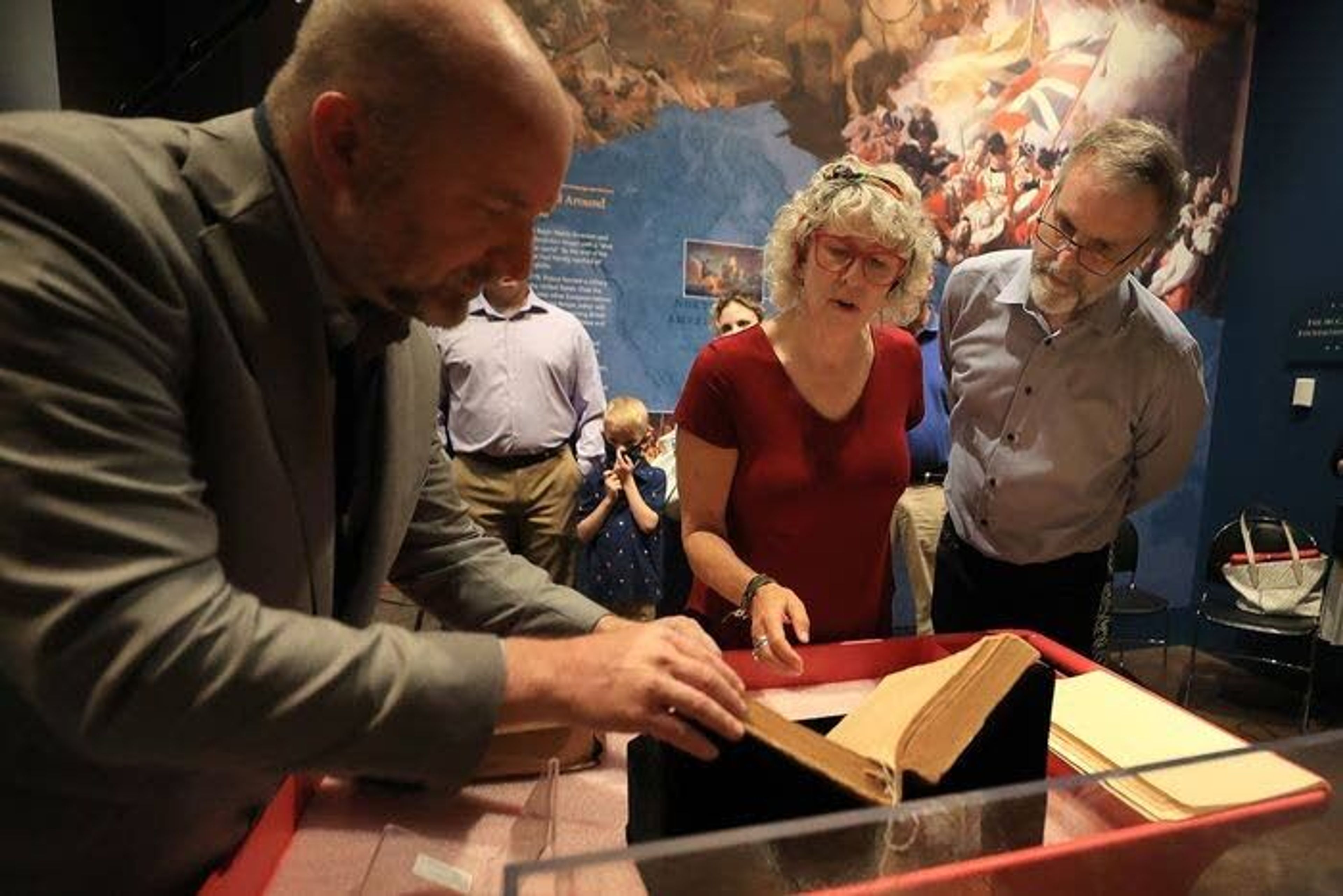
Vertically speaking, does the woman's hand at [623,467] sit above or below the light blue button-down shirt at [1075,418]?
below

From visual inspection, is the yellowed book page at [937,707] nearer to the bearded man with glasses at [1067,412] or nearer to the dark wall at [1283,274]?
the bearded man with glasses at [1067,412]

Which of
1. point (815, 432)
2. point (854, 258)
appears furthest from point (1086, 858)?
point (854, 258)

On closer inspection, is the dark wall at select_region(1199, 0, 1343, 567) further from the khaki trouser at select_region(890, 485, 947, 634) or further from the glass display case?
the glass display case

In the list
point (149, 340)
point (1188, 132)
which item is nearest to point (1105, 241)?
point (149, 340)

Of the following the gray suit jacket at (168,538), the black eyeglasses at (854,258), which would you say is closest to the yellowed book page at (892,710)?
the gray suit jacket at (168,538)

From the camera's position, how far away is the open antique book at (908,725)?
0.74m

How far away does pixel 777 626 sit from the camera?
127cm

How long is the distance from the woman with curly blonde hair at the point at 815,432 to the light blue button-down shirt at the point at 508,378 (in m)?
1.89

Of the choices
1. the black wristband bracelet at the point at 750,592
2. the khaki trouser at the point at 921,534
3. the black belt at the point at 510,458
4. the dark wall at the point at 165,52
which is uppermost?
the dark wall at the point at 165,52

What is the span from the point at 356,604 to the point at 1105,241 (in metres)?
1.46

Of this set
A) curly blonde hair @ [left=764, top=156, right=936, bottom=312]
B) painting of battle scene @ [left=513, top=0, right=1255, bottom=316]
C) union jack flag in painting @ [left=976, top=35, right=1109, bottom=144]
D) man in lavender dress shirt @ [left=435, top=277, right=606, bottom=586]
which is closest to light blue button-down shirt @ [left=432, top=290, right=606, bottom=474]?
man in lavender dress shirt @ [left=435, top=277, right=606, bottom=586]

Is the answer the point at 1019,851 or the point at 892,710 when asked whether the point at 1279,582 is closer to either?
the point at 892,710

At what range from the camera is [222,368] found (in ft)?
2.35

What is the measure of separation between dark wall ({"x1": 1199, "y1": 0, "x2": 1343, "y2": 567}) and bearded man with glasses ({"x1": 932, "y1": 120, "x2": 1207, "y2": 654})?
3.05m
